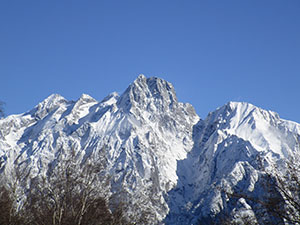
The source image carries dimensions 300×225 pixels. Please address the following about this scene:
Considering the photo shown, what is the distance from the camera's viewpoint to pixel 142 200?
4181 cm

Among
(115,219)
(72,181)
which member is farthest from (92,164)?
(115,219)

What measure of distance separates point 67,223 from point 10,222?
4854mm

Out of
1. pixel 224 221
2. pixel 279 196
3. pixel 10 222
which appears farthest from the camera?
pixel 10 222

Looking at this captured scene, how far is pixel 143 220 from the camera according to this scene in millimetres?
37375

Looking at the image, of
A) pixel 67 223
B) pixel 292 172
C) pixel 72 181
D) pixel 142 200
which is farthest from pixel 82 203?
pixel 292 172

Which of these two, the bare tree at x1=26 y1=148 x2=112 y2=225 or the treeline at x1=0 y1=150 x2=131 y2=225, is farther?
the treeline at x1=0 y1=150 x2=131 y2=225

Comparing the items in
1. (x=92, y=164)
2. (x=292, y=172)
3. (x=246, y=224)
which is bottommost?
(x=246, y=224)

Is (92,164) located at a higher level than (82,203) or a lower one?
higher

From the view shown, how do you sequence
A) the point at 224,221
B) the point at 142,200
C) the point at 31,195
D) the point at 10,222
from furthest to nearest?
the point at 142,200
the point at 31,195
the point at 10,222
the point at 224,221

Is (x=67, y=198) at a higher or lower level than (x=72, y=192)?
lower

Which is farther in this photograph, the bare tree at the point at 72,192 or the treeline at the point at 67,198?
the treeline at the point at 67,198

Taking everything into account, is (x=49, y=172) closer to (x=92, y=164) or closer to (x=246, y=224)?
(x=92, y=164)

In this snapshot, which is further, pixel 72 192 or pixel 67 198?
pixel 72 192

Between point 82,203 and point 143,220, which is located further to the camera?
point 143,220
